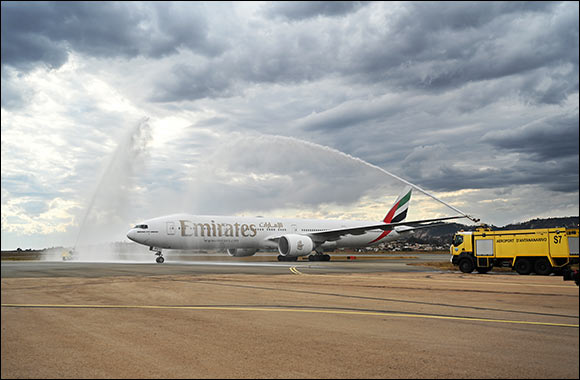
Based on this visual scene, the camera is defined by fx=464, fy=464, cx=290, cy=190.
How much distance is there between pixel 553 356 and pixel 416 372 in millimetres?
2688

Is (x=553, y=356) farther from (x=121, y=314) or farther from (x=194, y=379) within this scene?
(x=121, y=314)

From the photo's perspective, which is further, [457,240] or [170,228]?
[170,228]

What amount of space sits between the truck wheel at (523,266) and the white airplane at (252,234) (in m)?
16.0

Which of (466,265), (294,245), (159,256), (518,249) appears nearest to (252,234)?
(294,245)

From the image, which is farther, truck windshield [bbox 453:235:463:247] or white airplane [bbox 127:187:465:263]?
white airplane [bbox 127:187:465:263]

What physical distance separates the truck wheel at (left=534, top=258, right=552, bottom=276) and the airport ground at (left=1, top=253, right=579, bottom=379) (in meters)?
12.6

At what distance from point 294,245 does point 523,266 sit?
839 inches

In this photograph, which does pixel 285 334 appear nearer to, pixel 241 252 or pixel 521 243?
pixel 521 243

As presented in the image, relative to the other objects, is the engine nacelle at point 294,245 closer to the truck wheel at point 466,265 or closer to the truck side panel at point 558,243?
the truck wheel at point 466,265

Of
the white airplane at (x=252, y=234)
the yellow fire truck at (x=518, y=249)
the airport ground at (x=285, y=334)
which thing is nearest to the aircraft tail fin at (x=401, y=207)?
the white airplane at (x=252, y=234)

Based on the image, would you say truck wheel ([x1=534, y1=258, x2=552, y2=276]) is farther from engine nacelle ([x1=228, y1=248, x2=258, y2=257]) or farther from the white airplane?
engine nacelle ([x1=228, y1=248, x2=258, y2=257])

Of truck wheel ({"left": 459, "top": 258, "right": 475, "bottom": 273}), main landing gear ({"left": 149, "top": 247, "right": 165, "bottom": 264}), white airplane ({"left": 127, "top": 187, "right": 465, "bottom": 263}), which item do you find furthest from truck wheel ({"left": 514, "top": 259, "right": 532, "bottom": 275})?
main landing gear ({"left": 149, "top": 247, "right": 165, "bottom": 264})

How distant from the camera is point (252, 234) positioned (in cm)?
4762

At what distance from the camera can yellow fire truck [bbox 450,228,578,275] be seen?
27639 millimetres
